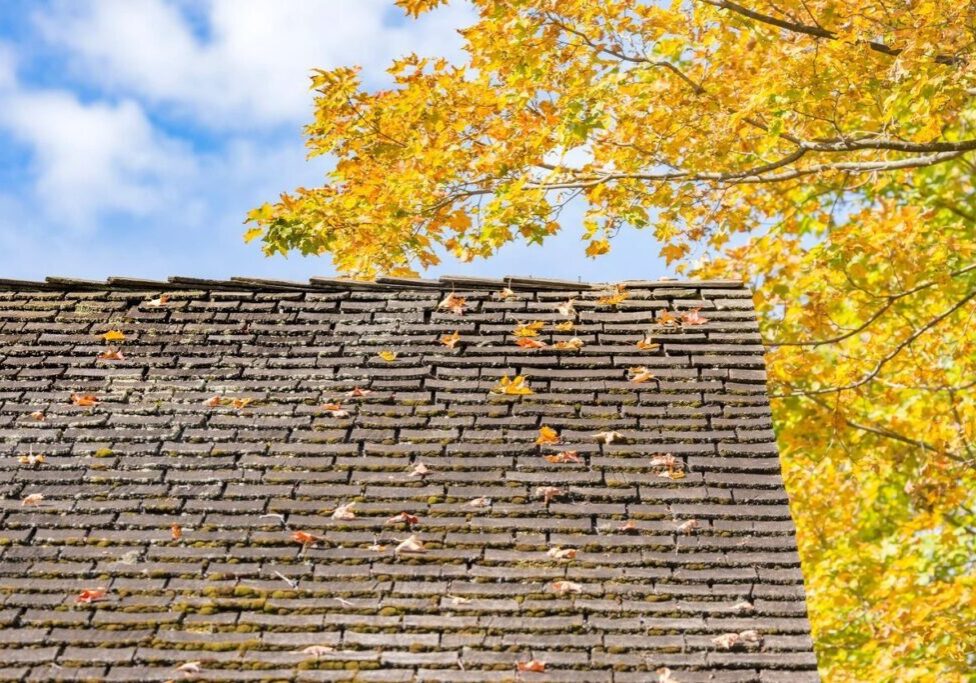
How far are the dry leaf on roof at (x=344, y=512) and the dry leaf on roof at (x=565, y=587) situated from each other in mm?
1264

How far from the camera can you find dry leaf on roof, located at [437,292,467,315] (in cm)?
834

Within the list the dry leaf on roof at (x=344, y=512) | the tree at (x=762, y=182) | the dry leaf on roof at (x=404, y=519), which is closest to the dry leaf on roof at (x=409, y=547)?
the dry leaf on roof at (x=404, y=519)

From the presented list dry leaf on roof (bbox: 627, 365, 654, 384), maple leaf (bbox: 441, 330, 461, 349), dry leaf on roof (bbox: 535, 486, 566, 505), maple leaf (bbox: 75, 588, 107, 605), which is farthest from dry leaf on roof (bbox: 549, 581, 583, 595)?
maple leaf (bbox: 75, 588, 107, 605)

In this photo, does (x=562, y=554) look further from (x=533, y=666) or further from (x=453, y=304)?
(x=453, y=304)

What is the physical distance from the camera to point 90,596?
20.8ft

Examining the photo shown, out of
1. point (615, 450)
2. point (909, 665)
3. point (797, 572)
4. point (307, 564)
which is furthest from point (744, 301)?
point (909, 665)

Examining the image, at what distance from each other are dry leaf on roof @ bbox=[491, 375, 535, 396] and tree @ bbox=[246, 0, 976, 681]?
467 centimetres

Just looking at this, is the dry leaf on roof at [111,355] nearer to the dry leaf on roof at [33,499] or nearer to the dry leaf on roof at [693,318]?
the dry leaf on roof at [33,499]

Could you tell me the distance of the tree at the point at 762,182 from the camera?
39.5ft

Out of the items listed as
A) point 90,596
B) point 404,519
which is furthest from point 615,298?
point 90,596

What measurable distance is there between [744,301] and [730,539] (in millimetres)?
2207

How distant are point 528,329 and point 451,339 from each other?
54 centimetres

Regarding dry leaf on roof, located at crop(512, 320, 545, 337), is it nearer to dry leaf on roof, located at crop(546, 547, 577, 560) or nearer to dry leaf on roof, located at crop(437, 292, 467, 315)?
dry leaf on roof, located at crop(437, 292, 467, 315)

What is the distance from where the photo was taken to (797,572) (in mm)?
6484
